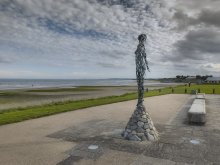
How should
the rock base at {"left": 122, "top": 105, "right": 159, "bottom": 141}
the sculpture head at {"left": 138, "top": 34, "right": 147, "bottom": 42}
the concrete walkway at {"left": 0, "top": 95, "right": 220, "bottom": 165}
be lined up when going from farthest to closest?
1. the sculpture head at {"left": 138, "top": 34, "right": 147, "bottom": 42}
2. the rock base at {"left": 122, "top": 105, "right": 159, "bottom": 141}
3. the concrete walkway at {"left": 0, "top": 95, "right": 220, "bottom": 165}

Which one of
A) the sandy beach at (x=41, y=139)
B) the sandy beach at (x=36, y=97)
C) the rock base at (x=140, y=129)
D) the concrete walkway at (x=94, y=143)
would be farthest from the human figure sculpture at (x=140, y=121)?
the sandy beach at (x=36, y=97)

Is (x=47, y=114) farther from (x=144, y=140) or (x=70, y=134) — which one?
(x=144, y=140)

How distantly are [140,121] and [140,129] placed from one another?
0.30 meters

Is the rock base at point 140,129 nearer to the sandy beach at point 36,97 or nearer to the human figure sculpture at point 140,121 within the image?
the human figure sculpture at point 140,121

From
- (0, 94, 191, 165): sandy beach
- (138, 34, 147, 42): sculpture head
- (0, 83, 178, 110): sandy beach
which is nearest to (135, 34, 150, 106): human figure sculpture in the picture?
(138, 34, 147, 42): sculpture head

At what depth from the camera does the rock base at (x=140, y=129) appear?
8513 millimetres

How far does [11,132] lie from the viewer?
973 centimetres

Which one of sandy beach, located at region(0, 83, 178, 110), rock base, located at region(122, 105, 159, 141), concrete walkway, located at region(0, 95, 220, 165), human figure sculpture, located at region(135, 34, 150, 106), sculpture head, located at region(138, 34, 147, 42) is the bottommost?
sandy beach, located at region(0, 83, 178, 110)

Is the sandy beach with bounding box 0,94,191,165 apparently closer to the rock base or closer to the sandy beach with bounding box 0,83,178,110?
the rock base

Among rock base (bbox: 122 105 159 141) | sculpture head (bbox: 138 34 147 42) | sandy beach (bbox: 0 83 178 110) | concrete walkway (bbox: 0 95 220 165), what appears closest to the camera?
concrete walkway (bbox: 0 95 220 165)

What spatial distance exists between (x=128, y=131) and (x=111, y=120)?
11.9 feet

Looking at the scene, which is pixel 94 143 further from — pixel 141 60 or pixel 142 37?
pixel 142 37

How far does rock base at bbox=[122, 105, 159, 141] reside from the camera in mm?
8513

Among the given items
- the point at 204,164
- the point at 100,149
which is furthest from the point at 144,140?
the point at 204,164
